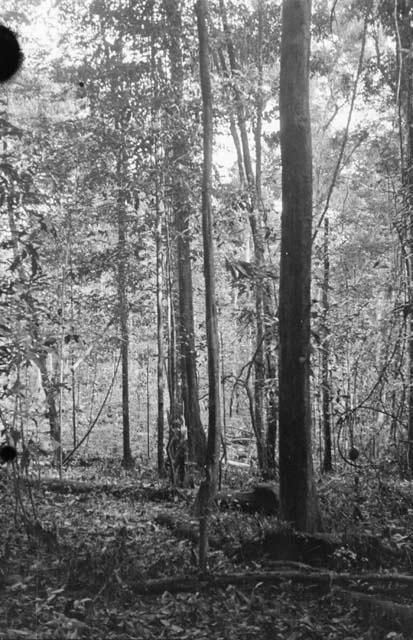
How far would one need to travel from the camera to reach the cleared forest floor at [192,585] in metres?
4.70

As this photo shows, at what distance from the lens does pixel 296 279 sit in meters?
6.44

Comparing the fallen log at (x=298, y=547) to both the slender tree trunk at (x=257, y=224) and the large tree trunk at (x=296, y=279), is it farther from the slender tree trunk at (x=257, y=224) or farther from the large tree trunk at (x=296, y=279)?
the slender tree trunk at (x=257, y=224)

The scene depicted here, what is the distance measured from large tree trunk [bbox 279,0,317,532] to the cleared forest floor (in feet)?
1.89

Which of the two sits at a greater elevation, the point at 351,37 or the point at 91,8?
the point at 351,37

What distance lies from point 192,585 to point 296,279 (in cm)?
330

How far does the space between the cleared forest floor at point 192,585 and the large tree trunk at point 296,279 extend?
0.58 meters

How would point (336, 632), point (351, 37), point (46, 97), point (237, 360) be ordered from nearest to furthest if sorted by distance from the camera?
point (336, 632), point (351, 37), point (46, 97), point (237, 360)

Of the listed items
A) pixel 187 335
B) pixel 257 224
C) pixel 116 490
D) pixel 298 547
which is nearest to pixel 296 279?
pixel 298 547

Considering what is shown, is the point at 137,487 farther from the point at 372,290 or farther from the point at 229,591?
the point at 372,290

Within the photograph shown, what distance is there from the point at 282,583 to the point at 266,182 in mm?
11606

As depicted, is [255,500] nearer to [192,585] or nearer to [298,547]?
[298,547]

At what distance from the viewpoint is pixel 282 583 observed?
17.8 ft

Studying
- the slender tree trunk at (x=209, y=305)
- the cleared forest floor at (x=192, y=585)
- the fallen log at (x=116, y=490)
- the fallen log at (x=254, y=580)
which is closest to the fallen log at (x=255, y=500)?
the cleared forest floor at (x=192, y=585)

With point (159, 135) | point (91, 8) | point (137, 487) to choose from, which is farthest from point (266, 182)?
point (137, 487)
